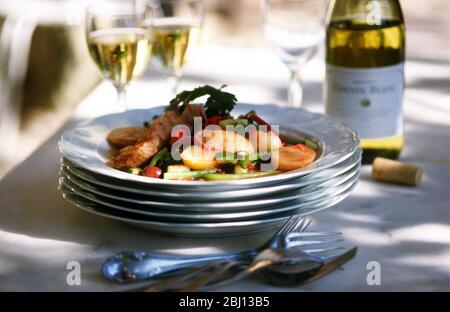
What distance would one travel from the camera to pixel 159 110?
154 centimetres

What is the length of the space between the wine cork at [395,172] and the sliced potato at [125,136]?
444 mm

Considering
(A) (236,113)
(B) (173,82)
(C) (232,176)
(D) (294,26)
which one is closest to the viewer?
(C) (232,176)

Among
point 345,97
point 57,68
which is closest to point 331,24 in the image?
point 345,97

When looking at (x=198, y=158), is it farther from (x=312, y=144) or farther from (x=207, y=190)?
(x=312, y=144)

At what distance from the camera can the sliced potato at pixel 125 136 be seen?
1342 mm

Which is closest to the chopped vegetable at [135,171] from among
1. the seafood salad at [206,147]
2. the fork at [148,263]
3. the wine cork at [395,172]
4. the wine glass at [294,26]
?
the seafood salad at [206,147]

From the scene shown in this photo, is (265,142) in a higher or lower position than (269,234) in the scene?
higher

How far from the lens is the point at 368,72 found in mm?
1464

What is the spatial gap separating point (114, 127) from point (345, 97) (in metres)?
0.46

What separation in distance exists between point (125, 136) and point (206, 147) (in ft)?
0.70

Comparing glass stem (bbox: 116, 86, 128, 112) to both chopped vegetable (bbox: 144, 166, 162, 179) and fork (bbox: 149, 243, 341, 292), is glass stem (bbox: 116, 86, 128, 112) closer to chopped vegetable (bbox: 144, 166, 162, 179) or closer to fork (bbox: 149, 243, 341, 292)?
chopped vegetable (bbox: 144, 166, 162, 179)

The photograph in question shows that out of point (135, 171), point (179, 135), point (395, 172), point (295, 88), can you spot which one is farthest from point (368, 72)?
point (135, 171)

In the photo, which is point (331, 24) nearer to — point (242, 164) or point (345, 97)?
point (345, 97)

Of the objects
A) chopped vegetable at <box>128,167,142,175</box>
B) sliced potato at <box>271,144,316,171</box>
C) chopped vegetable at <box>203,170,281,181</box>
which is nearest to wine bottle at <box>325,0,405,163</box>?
sliced potato at <box>271,144,316,171</box>
